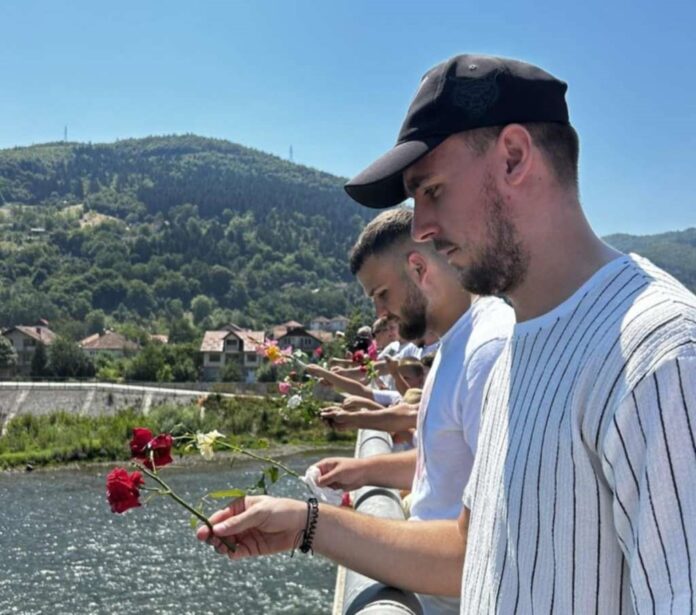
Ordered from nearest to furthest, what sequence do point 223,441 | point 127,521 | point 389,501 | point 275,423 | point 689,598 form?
point 689,598 → point 223,441 → point 389,501 → point 127,521 → point 275,423

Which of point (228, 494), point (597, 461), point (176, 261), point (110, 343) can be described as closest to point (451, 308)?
point (228, 494)

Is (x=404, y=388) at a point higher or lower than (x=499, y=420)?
lower

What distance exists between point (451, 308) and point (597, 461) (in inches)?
57.3

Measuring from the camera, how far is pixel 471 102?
126 cm

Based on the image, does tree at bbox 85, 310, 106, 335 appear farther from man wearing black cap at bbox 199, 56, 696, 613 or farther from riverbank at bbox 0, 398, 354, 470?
man wearing black cap at bbox 199, 56, 696, 613

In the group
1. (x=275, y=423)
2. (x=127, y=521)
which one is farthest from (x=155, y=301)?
(x=127, y=521)

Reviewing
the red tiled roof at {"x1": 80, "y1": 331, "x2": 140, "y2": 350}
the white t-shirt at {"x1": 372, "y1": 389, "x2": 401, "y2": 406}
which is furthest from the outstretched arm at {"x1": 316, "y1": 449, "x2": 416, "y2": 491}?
the red tiled roof at {"x1": 80, "y1": 331, "x2": 140, "y2": 350}

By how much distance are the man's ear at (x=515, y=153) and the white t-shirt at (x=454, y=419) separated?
0.79 meters

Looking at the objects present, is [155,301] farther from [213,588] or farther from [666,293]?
[666,293]

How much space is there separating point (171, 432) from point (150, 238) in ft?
530

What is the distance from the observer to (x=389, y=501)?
2.21m

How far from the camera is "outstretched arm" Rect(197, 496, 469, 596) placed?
1.61 metres

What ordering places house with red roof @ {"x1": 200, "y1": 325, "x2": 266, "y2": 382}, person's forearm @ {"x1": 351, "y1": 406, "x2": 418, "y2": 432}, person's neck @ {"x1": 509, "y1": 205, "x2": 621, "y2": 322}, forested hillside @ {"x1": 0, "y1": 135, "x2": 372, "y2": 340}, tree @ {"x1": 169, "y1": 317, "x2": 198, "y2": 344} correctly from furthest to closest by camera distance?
forested hillside @ {"x1": 0, "y1": 135, "x2": 372, "y2": 340}, tree @ {"x1": 169, "y1": 317, "x2": 198, "y2": 344}, house with red roof @ {"x1": 200, "y1": 325, "x2": 266, "y2": 382}, person's forearm @ {"x1": 351, "y1": 406, "x2": 418, "y2": 432}, person's neck @ {"x1": 509, "y1": 205, "x2": 621, "y2": 322}

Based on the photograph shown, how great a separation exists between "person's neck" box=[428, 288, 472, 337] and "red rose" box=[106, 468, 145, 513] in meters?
1.12
